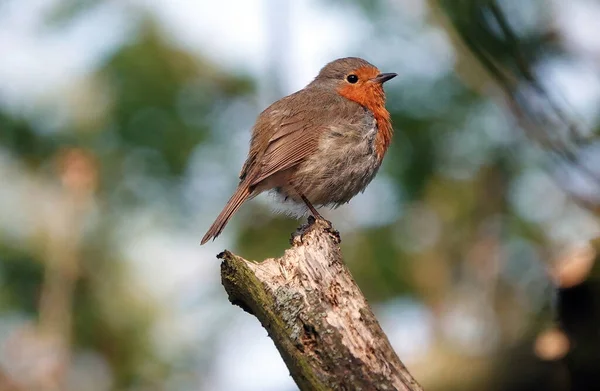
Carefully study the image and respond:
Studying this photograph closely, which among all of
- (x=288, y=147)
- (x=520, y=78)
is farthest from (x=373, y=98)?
(x=520, y=78)

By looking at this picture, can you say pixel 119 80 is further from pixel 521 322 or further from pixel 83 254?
pixel 521 322

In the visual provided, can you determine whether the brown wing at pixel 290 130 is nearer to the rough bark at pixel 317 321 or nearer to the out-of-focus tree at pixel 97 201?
the out-of-focus tree at pixel 97 201

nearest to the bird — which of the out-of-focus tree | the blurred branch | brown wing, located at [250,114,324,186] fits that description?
brown wing, located at [250,114,324,186]

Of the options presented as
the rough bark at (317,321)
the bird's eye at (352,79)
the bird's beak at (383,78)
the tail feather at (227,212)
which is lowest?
the rough bark at (317,321)

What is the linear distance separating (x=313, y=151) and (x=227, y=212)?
2.77ft

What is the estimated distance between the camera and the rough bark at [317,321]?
3.41m

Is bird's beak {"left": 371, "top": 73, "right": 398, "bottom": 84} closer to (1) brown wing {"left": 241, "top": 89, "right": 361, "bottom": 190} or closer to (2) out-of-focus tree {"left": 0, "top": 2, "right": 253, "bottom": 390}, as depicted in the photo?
(1) brown wing {"left": 241, "top": 89, "right": 361, "bottom": 190}

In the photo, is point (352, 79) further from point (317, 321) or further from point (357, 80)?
point (317, 321)

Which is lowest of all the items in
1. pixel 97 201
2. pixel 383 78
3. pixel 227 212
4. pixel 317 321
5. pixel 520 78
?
pixel 317 321

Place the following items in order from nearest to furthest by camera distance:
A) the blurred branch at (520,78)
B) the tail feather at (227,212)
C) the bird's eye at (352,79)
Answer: the blurred branch at (520,78), the tail feather at (227,212), the bird's eye at (352,79)

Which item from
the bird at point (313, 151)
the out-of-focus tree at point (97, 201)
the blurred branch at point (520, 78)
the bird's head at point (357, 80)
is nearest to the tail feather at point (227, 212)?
the bird at point (313, 151)

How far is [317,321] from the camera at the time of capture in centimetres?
353

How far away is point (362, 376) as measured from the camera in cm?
341

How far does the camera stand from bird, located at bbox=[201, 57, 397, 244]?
19.6 ft
